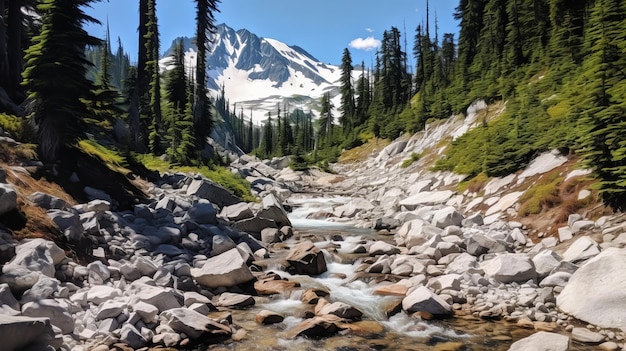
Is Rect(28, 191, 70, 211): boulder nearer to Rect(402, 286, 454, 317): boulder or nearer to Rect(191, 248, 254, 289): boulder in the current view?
Rect(191, 248, 254, 289): boulder

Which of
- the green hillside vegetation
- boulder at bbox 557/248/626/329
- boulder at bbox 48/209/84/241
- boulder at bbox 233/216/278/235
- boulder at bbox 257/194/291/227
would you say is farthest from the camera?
boulder at bbox 257/194/291/227

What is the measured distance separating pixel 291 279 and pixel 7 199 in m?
7.49

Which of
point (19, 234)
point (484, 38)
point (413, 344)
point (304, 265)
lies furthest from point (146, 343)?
point (484, 38)

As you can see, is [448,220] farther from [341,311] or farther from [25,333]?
[25,333]

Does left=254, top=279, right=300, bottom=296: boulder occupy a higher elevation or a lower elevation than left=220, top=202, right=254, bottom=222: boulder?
lower

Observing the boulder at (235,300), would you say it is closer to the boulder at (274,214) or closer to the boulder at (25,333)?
the boulder at (25,333)

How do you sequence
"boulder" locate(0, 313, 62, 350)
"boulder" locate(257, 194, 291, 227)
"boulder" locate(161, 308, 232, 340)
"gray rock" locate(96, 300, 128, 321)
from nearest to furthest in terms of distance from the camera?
"boulder" locate(0, 313, 62, 350), "gray rock" locate(96, 300, 128, 321), "boulder" locate(161, 308, 232, 340), "boulder" locate(257, 194, 291, 227)

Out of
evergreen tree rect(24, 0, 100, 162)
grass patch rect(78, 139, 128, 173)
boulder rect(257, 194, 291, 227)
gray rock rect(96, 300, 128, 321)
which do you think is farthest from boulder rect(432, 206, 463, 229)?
evergreen tree rect(24, 0, 100, 162)

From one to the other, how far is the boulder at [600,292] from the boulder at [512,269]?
1.18 meters

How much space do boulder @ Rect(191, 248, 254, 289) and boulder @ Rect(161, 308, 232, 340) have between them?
7.84 ft

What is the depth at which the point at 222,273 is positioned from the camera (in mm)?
10773

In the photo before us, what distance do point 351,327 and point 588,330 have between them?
473cm

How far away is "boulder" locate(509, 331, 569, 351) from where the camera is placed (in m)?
6.83

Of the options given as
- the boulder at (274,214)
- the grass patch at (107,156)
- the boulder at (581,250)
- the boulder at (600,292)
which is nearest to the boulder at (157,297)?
the boulder at (600,292)
